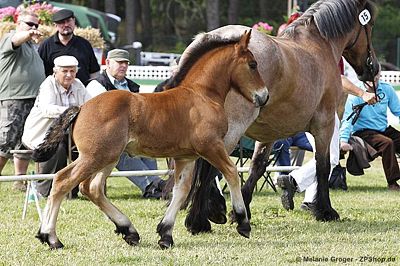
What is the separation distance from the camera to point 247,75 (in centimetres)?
686

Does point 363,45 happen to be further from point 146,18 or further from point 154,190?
point 146,18

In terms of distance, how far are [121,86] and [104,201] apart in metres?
3.64

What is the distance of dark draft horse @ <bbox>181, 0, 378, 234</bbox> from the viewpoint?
24.3ft

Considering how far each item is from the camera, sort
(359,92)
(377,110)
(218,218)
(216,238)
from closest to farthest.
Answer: (216,238) → (218,218) → (359,92) → (377,110)

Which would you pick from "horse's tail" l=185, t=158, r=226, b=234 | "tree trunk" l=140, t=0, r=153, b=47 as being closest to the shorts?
"horse's tail" l=185, t=158, r=226, b=234

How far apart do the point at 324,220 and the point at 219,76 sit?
2.07 m

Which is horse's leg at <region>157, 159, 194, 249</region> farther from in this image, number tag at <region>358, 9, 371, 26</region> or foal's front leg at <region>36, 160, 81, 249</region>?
number tag at <region>358, 9, 371, 26</region>

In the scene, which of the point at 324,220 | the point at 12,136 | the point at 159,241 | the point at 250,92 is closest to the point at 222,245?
the point at 159,241

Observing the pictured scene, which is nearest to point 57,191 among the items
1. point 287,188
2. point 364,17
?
point 287,188

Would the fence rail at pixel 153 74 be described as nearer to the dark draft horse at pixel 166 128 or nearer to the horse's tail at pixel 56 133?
the dark draft horse at pixel 166 128

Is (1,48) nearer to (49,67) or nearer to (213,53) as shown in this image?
(49,67)

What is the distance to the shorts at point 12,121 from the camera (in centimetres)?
1019

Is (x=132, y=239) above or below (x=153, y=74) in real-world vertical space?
above

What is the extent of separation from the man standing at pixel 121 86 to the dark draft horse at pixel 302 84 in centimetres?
217
